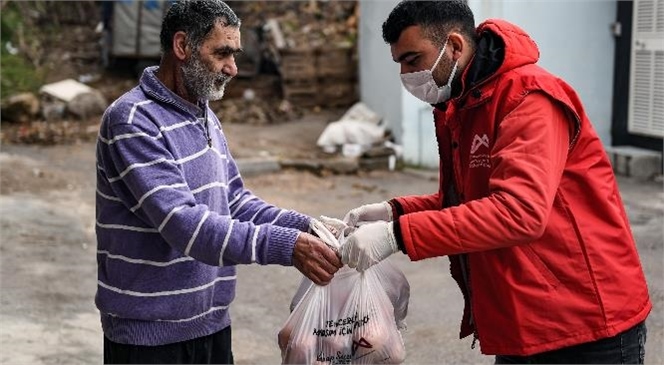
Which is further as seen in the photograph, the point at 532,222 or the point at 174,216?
the point at 174,216

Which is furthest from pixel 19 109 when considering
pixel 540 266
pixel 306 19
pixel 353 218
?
pixel 540 266

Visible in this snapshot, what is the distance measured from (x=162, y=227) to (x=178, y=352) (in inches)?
17.9

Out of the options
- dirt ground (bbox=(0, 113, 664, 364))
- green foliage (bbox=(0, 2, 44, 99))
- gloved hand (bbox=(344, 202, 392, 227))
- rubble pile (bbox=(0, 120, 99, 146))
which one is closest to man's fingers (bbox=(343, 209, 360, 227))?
gloved hand (bbox=(344, 202, 392, 227))

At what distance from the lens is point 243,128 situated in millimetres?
12891

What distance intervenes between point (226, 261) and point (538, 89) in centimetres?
99

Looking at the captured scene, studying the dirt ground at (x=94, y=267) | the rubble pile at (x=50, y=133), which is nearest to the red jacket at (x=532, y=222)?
the dirt ground at (x=94, y=267)

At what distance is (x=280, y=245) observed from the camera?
279cm

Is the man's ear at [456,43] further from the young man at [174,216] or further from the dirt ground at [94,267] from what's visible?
the dirt ground at [94,267]

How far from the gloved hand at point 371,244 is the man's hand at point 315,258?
104 mm

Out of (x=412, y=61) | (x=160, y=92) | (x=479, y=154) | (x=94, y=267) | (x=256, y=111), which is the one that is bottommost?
(x=94, y=267)

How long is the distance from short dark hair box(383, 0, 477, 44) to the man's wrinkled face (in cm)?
54

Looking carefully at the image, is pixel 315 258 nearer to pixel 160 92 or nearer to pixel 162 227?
pixel 162 227

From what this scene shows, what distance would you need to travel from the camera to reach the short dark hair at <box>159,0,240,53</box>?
9.35 feet

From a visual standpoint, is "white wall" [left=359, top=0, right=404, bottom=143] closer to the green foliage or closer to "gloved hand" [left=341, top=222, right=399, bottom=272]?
the green foliage
